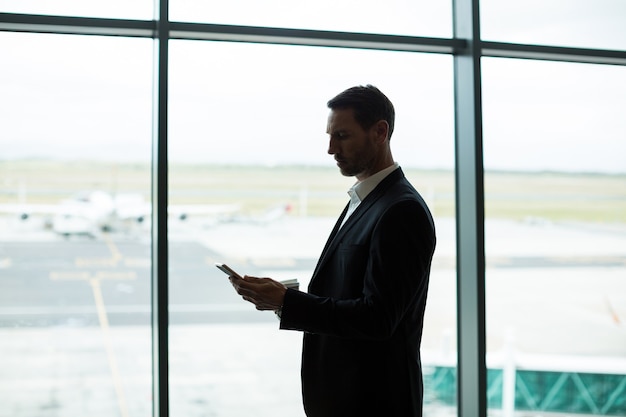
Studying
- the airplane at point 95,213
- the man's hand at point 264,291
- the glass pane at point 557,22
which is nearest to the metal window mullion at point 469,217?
the glass pane at point 557,22

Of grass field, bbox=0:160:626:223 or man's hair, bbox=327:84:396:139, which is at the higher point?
man's hair, bbox=327:84:396:139

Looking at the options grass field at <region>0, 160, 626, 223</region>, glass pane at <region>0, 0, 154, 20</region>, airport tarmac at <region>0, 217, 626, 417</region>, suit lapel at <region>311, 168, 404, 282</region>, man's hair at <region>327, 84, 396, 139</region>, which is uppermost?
glass pane at <region>0, 0, 154, 20</region>

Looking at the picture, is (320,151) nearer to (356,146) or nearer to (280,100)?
(280,100)

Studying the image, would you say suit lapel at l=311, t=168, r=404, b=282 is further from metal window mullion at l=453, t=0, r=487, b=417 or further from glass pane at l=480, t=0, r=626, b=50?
glass pane at l=480, t=0, r=626, b=50

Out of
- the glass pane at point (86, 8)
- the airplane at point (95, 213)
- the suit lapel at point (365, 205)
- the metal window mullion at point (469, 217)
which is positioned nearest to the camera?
the suit lapel at point (365, 205)

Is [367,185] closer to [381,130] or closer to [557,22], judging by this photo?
[381,130]

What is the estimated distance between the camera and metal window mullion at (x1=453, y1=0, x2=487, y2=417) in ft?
9.89

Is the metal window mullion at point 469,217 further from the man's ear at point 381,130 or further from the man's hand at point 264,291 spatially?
the man's hand at point 264,291

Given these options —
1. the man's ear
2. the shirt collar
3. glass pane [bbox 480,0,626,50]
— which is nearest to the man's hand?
the shirt collar

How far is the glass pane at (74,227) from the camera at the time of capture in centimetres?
271

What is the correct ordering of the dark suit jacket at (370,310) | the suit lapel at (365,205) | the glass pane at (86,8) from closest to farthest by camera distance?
the dark suit jacket at (370,310)
the suit lapel at (365,205)
the glass pane at (86,8)

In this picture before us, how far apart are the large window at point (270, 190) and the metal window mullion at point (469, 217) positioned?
0.01m

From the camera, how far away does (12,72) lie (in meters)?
2.70

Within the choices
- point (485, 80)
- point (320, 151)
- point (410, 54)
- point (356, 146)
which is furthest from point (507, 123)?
point (356, 146)
